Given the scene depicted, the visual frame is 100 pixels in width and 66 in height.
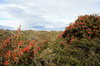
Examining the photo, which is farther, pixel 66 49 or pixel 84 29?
pixel 84 29

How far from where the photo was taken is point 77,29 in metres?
Result: 8.95

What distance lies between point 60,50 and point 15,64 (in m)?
2.34

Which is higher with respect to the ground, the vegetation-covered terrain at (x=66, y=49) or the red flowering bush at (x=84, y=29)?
the red flowering bush at (x=84, y=29)

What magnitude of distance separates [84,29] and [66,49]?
1.35m

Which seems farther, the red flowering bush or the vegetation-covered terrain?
the red flowering bush

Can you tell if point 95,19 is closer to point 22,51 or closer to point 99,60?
point 99,60

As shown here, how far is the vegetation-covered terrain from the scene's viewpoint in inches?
282

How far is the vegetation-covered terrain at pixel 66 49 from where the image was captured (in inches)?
282

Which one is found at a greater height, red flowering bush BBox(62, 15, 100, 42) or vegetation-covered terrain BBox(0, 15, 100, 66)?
red flowering bush BBox(62, 15, 100, 42)

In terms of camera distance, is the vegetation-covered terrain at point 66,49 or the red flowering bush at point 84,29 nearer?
the vegetation-covered terrain at point 66,49

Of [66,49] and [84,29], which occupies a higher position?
[84,29]

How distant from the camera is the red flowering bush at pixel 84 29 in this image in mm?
8625

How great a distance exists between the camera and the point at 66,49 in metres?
8.41

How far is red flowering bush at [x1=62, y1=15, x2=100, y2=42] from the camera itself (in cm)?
862
